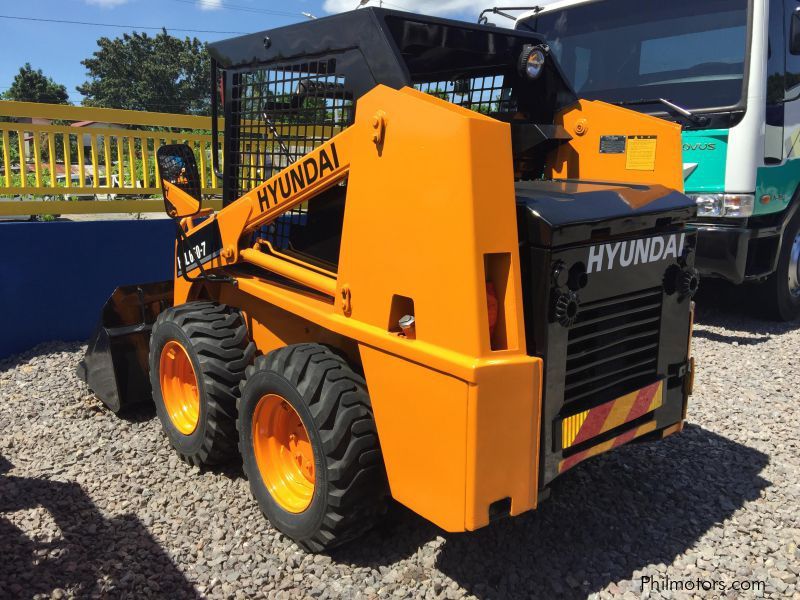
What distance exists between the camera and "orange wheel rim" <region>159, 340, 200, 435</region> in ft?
11.5

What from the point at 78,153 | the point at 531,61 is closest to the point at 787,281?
the point at 531,61

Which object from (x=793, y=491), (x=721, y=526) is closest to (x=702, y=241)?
(x=793, y=491)

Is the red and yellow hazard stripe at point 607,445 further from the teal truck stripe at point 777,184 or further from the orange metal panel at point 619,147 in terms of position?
the teal truck stripe at point 777,184

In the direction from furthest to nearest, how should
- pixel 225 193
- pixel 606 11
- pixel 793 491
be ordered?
pixel 606 11
pixel 225 193
pixel 793 491

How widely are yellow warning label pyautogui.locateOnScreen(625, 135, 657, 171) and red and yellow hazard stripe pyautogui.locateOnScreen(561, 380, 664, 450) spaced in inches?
44.6

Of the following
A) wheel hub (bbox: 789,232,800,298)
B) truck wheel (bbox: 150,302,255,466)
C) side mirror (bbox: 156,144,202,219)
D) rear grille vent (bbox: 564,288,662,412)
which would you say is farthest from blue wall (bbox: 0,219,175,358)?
wheel hub (bbox: 789,232,800,298)

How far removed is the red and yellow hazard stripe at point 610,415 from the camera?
7.47ft

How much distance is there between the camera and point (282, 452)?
286 cm

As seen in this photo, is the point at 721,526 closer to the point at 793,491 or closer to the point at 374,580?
the point at 793,491

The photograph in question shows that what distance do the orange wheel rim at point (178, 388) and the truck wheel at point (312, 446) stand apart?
2.61ft

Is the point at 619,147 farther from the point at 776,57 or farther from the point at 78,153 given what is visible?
the point at 78,153

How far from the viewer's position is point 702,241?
5.23 metres

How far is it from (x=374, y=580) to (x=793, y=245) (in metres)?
5.30

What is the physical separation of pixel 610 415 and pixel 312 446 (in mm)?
1116
